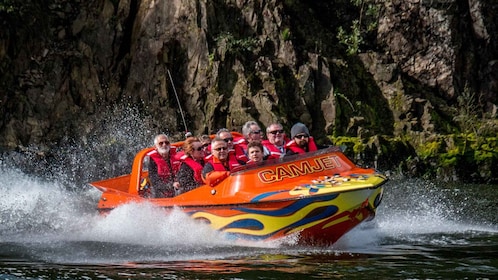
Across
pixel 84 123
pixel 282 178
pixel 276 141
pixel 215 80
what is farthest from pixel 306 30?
pixel 282 178

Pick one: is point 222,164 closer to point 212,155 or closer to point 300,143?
point 212,155

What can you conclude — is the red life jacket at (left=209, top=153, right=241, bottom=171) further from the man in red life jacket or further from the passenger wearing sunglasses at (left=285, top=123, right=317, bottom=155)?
the man in red life jacket

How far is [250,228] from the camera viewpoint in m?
9.79

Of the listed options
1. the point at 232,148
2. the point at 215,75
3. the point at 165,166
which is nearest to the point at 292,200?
the point at 232,148

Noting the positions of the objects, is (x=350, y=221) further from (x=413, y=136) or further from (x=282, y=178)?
(x=413, y=136)

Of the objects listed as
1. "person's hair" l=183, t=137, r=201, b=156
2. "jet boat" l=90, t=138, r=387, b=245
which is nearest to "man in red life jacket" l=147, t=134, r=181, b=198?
"person's hair" l=183, t=137, r=201, b=156

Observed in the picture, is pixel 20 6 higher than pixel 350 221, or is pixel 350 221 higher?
pixel 20 6

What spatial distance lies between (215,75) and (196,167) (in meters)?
15.1

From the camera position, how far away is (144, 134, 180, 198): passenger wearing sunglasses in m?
12.1

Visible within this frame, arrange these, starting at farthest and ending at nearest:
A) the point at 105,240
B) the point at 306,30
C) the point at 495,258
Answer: the point at 306,30
the point at 105,240
the point at 495,258

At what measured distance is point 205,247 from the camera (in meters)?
9.77

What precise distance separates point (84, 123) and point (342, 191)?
701 inches

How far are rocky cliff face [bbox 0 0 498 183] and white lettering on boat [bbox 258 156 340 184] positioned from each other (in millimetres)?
14229

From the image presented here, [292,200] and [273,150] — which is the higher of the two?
[273,150]
